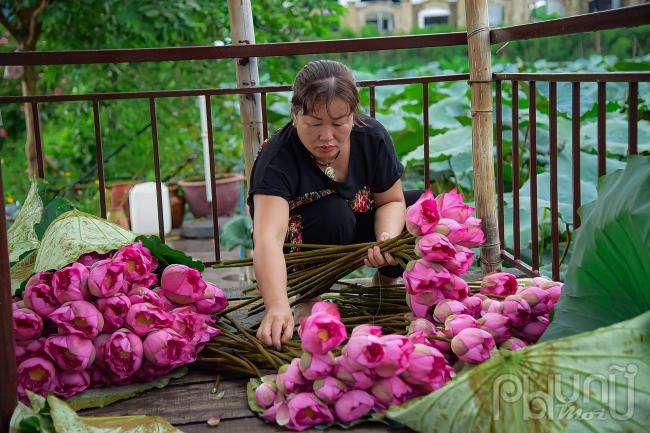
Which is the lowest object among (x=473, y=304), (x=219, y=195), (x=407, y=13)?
(x=219, y=195)

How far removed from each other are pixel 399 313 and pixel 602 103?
0.66 m

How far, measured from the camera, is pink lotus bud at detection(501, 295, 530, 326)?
1451 millimetres

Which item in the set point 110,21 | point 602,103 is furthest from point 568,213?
point 110,21

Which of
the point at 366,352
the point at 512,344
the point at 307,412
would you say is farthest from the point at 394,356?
the point at 512,344

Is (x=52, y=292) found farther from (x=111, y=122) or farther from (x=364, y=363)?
(x=111, y=122)

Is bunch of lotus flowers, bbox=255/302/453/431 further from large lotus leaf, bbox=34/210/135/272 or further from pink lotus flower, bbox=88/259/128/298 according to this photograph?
large lotus leaf, bbox=34/210/135/272

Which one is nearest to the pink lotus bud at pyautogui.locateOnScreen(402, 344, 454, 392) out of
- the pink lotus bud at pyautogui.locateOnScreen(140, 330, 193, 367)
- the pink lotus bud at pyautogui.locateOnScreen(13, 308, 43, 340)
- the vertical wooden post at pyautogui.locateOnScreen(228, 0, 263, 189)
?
the pink lotus bud at pyautogui.locateOnScreen(140, 330, 193, 367)

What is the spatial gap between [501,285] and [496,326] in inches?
7.5

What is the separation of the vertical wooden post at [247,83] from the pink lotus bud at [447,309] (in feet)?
3.83

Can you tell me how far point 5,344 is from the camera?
120cm

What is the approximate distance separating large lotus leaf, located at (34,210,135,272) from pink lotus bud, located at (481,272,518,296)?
77cm

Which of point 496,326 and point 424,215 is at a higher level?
point 424,215

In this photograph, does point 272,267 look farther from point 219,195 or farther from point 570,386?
point 219,195

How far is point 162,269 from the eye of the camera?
1.77 m
